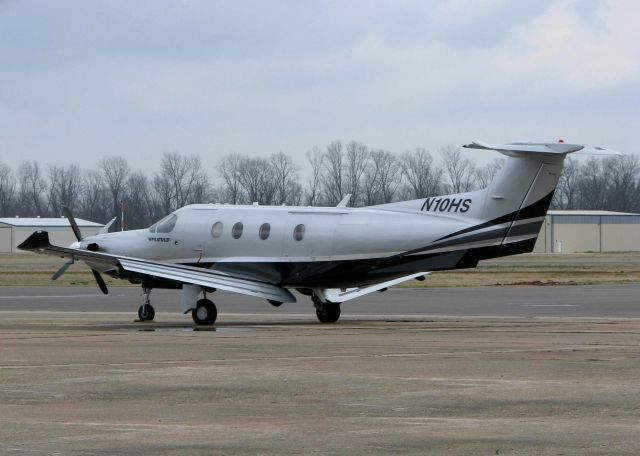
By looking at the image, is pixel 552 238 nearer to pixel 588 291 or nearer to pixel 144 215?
pixel 144 215

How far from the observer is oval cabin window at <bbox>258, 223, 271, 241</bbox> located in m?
31.6

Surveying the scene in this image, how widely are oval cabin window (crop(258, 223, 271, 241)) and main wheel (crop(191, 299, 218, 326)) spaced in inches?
92.1

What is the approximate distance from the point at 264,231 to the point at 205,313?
272 cm

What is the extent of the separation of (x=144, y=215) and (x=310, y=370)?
132 metres

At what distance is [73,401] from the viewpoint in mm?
14938

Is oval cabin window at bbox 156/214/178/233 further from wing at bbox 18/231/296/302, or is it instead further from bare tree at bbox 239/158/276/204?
bare tree at bbox 239/158/276/204

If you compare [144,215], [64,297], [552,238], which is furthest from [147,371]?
[144,215]

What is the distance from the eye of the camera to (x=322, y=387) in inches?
637

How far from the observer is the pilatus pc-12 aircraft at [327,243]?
94.2ft

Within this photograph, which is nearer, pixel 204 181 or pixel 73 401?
pixel 73 401

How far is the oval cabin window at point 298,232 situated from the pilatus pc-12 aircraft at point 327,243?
0.03m

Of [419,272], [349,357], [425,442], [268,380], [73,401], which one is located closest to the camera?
[425,442]

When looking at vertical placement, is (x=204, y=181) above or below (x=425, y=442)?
above

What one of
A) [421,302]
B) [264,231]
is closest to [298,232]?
[264,231]
